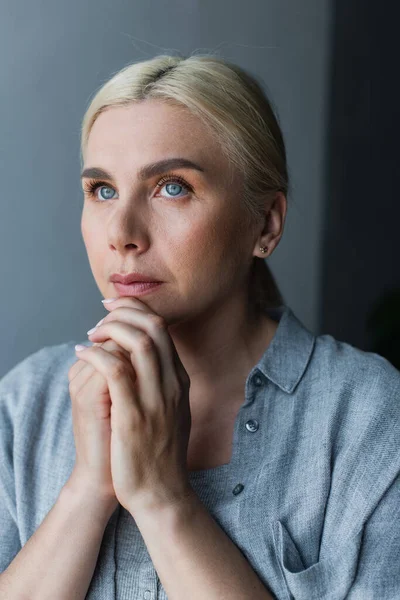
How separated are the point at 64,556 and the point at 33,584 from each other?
7cm

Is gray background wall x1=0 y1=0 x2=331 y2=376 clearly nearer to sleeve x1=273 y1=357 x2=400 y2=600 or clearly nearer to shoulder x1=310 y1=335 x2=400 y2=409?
shoulder x1=310 y1=335 x2=400 y2=409

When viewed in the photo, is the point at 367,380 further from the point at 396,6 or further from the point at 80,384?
the point at 396,6

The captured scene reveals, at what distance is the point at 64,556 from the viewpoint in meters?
1.26

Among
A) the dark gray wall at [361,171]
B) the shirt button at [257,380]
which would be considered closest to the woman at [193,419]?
the shirt button at [257,380]

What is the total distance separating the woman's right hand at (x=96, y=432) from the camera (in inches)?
49.9

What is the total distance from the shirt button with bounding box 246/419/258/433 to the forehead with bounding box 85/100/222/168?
469 mm

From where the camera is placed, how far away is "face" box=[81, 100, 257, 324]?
1.30 metres

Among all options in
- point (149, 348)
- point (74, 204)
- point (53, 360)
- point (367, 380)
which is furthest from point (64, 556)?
point (74, 204)

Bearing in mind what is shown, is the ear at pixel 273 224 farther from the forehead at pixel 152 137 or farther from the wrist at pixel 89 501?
the wrist at pixel 89 501

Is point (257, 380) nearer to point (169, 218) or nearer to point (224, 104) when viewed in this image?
point (169, 218)

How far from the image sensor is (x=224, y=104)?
1384mm

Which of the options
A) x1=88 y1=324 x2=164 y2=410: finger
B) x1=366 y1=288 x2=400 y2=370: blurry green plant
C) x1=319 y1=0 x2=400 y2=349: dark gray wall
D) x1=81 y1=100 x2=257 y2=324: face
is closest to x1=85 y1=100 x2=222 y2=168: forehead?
x1=81 y1=100 x2=257 y2=324: face

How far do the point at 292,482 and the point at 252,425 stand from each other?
124mm

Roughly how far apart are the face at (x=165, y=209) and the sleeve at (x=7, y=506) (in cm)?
39
